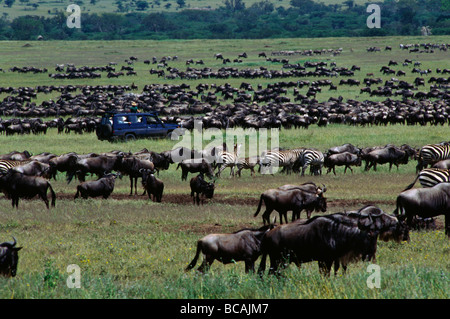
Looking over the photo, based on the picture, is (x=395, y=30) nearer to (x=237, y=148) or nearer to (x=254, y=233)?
(x=237, y=148)

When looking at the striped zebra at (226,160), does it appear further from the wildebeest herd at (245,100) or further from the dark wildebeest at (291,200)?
the wildebeest herd at (245,100)

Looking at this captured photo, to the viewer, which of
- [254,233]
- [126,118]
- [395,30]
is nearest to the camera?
[254,233]

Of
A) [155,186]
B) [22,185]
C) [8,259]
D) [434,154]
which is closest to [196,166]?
[155,186]

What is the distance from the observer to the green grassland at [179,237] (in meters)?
7.21

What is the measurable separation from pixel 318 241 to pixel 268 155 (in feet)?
52.3

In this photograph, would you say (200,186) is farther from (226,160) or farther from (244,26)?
(244,26)

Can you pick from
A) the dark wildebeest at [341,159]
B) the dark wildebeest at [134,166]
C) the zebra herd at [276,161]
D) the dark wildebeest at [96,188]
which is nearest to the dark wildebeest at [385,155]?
the dark wildebeest at [341,159]

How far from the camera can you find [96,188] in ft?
59.3

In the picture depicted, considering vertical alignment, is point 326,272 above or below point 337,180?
above

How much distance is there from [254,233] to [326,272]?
5.44 feet

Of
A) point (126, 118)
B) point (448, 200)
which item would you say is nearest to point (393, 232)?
point (448, 200)

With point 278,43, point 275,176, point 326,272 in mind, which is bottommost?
point 275,176

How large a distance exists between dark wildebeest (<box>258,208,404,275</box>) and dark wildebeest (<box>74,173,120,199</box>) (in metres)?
10.5
